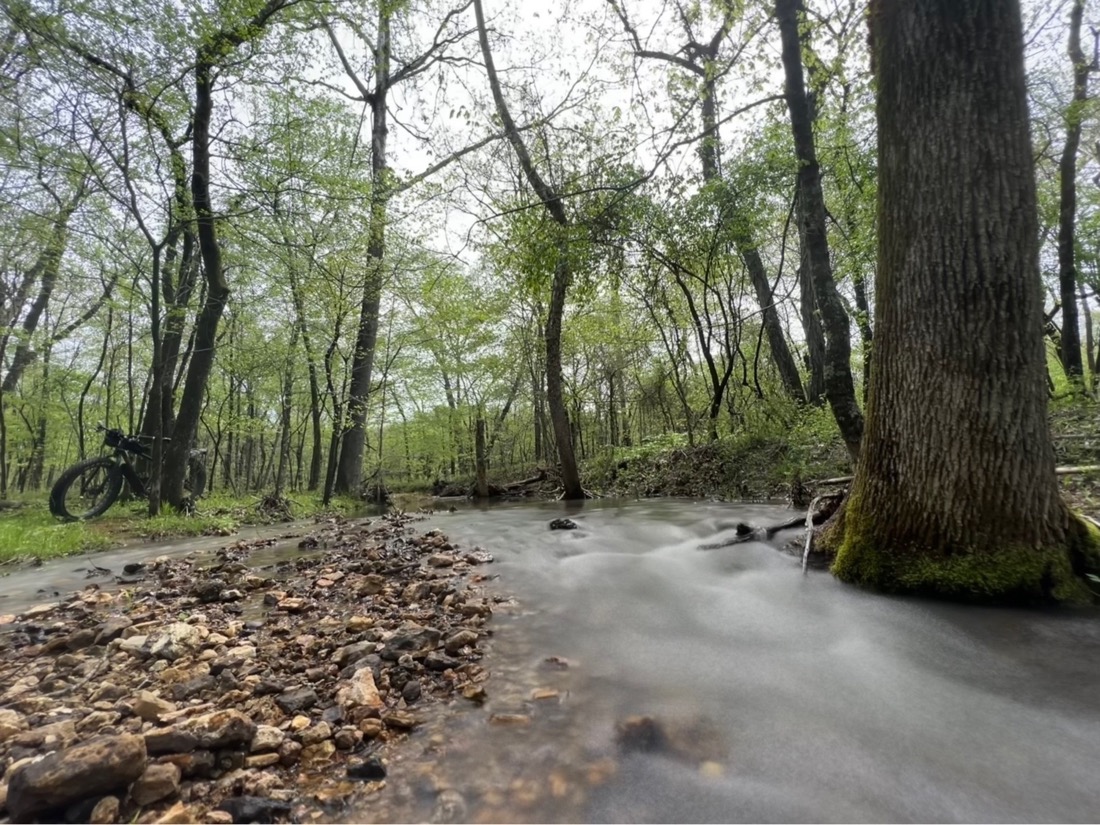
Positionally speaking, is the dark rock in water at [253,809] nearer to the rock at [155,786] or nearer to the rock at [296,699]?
the rock at [155,786]

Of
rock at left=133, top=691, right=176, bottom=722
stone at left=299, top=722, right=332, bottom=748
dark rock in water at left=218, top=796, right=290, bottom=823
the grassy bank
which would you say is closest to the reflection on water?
dark rock in water at left=218, top=796, right=290, bottom=823

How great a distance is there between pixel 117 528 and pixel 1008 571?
10.5 metres

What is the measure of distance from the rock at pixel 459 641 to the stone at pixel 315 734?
0.83 meters

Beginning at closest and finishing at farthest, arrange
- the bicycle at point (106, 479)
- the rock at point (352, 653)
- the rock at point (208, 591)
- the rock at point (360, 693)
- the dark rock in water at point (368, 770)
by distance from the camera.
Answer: the dark rock in water at point (368, 770)
the rock at point (360, 693)
the rock at point (352, 653)
the rock at point (208, 591)
the bicycle at point (106, 479)

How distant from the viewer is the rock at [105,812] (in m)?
1.46

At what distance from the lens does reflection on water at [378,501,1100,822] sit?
5.26ft

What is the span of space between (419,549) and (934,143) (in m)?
5.58

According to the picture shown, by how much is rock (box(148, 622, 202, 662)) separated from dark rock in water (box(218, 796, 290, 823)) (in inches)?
58.1

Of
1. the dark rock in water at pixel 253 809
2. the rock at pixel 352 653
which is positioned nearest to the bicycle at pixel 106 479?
the rock at pixel 352 653

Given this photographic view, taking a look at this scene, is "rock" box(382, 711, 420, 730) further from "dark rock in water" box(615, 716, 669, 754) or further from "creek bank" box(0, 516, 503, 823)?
"dark rock in water" box(615, 716, 669, 754)

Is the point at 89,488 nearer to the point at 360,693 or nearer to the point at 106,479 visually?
the point at 106,479

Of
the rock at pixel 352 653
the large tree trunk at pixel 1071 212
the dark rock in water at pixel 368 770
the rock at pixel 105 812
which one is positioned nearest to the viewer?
the rock at pixel 105 812

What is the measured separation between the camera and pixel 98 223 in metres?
11.6

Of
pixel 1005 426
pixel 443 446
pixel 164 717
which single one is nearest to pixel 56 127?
pixel 164 717
